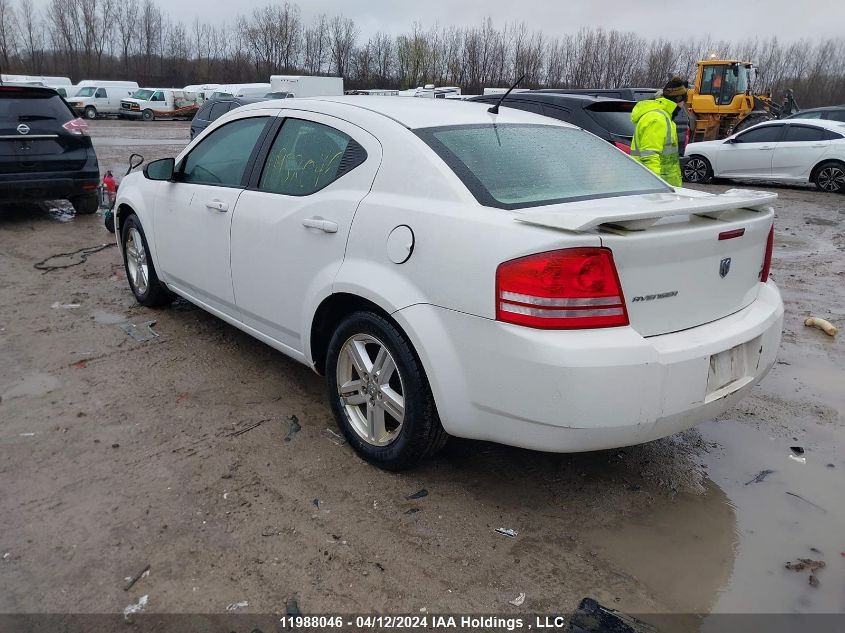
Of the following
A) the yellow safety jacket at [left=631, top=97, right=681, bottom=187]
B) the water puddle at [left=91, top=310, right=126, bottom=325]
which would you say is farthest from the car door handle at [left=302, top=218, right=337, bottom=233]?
the yellow safety jacket at [left=631, top=97, right=681, bottom=187]

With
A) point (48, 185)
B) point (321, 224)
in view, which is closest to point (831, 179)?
point (321, 224)

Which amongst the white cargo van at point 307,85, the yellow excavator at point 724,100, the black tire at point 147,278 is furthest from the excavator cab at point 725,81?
the black tire at point 147,278

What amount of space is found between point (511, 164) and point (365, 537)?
1.77 m

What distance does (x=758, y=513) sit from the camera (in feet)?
9.54

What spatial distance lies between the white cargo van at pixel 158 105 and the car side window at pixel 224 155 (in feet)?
123

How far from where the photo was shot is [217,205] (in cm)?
393

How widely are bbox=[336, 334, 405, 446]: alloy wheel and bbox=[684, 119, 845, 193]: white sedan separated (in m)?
13.6

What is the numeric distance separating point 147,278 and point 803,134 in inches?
533

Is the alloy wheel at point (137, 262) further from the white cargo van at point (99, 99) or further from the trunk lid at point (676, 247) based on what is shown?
the white cargo van at point (99, 99)

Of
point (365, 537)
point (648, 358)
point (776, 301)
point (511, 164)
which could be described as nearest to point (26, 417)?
point (365, 537)

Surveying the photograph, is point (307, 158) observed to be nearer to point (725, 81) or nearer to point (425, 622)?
point (425, 622)

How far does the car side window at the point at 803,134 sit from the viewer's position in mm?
13375

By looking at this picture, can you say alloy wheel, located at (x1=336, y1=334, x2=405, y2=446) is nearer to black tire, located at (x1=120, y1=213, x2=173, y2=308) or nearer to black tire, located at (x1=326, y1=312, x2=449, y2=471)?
black tire, located at (x1=326, y1=312, x2=449, y2=471)

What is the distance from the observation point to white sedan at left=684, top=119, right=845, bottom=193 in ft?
43.7
